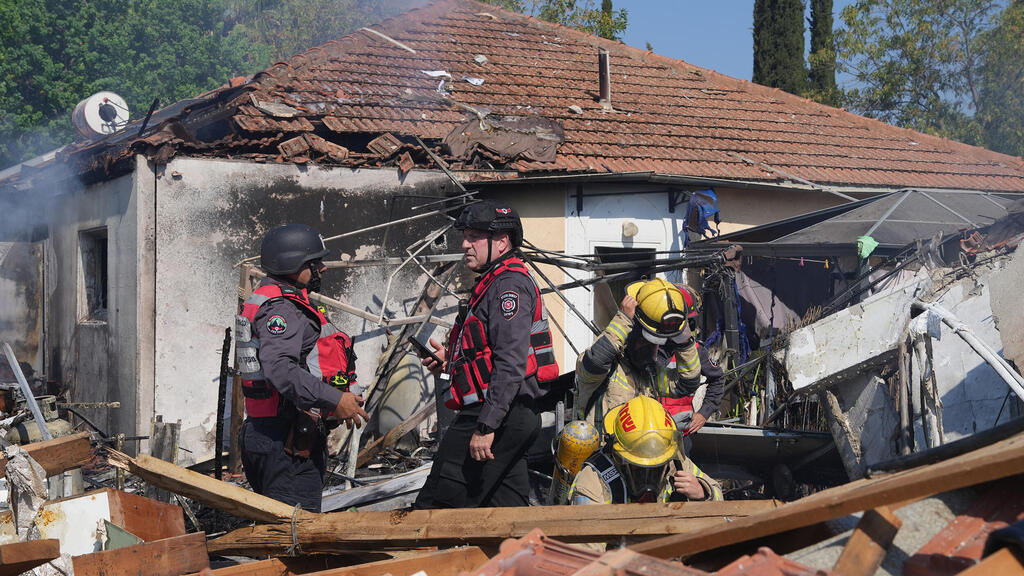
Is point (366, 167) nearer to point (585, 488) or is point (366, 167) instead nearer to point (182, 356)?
point (182, 356)

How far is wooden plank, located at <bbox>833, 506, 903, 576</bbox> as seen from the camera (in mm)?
2129

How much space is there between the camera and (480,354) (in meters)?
4.34

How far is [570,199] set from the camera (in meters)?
10.1

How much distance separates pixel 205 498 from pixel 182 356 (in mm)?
4992

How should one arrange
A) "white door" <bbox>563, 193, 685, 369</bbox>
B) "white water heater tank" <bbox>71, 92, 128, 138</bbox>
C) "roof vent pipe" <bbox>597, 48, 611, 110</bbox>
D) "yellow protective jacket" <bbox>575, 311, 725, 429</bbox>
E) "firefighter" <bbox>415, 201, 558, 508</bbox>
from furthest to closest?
"roof vent pipe" <bbox>597, 48, 611, 110</bbox> < "white water heater tank" <bbox>71, 92, 128, 138</bbox> < "white door" <bbox>563, 193, 685, 369</bbox> < "yellow protective jacket" <bbox>575, 311, 725, 429</bbox> < "firefighter" <bbox>415, 201, 558, 508</bbox>

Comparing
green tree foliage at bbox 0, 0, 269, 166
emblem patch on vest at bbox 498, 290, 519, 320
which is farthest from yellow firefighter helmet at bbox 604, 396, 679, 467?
green tree foliage at bbox 0, 0, 269, 166

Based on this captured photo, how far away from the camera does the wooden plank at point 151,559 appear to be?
3150 mm

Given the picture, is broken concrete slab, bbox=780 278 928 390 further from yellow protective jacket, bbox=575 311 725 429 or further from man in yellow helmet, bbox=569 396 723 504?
man in yellow helmet, bbox=569 396 723 504

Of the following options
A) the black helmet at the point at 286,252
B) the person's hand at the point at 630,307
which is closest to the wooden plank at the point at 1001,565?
the person's hand at the point at 630,307

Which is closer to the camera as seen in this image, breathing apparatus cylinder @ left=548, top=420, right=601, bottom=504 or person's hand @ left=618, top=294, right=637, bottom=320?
breathing apparatus cylinder @ left=548, top=420, right=601, bottom=504

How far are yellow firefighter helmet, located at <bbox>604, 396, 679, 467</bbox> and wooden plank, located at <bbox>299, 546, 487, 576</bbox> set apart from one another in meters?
1.34

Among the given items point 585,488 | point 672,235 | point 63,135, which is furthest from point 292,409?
point 63,135

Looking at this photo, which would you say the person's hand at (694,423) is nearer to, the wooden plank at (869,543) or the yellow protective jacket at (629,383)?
the yellow protective jacket at (629,383)

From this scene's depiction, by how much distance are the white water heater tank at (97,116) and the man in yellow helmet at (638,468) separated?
966 cm
